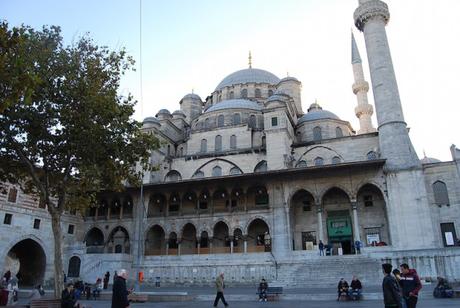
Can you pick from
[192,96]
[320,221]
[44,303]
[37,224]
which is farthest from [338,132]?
[44,303]

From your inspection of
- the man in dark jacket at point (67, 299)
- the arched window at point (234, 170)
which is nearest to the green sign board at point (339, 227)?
the arched window at point (234, 170)

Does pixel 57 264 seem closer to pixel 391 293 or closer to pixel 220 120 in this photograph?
pixel 391 293

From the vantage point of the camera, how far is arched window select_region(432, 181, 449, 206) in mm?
23484

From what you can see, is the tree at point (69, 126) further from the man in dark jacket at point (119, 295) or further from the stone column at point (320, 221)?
the stone column at point (320, 221)

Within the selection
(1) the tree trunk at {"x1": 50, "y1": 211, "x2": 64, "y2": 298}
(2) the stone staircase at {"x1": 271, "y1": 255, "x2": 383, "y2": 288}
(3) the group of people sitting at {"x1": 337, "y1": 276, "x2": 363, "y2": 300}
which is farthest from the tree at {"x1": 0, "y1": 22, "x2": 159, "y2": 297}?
(2) the stone staircase at {"x1": 271, "y1": 255, "x2": 383, "y2": 288}

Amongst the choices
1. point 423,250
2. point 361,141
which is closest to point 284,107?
point 361,141

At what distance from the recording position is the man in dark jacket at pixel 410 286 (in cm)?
640

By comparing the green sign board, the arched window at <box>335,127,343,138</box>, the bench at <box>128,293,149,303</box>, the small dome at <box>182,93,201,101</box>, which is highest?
the small dome at <box>182,93,201,101</box>

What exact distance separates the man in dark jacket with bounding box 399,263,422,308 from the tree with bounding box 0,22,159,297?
9.37 metres

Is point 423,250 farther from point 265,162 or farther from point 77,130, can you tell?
point 77,130

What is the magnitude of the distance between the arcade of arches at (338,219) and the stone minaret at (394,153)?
2.19 m

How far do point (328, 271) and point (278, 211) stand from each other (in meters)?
5.80

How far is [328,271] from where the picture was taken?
19.9 metres

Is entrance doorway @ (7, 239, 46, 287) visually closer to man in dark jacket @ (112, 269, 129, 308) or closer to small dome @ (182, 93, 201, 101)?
man in dark jacket @ (112, 269, 129, 308)
